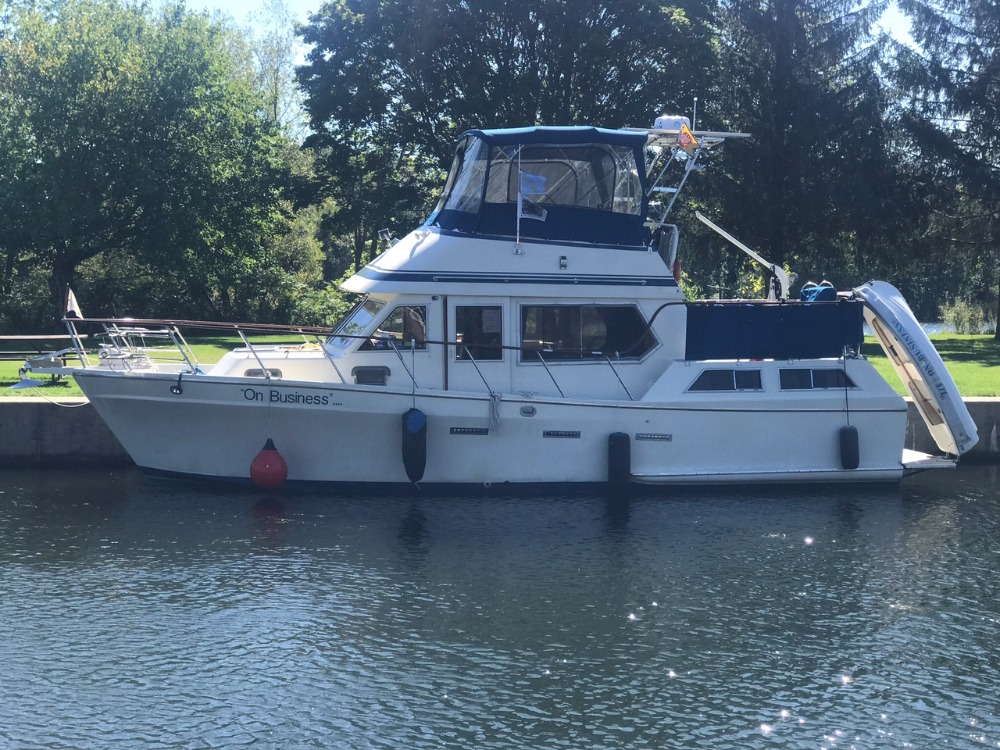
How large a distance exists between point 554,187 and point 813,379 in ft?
14.7

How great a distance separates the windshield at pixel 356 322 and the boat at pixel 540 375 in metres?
0.05

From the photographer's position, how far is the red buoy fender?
1530cm

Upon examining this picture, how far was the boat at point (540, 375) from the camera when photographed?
1542 cm

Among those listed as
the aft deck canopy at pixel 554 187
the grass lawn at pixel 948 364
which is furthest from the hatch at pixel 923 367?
the aft deck canopy at pixel 554 187

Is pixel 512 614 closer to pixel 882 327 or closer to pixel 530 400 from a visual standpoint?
pixel 530 400

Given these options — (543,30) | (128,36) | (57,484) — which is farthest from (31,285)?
(57,484)

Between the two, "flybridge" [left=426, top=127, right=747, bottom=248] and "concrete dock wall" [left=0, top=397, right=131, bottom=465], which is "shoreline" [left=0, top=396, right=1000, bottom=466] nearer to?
"concrete dock wall" [left=0, top=397, right=131, bottom=465]

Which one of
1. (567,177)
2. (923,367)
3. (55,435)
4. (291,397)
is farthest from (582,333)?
(55,435)

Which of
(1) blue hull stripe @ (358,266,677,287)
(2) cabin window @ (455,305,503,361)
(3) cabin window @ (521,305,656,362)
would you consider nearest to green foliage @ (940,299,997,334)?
(3) cabin window @ (521,305,656,362)

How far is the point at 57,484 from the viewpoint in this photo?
1662 centimetres

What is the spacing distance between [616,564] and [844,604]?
2534mm

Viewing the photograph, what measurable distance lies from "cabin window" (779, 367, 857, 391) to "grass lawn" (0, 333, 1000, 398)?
14.1 ft

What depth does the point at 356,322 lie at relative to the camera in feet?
53.2

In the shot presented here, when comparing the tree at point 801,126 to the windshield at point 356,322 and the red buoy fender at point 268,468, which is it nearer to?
the windshield at point 356,322
